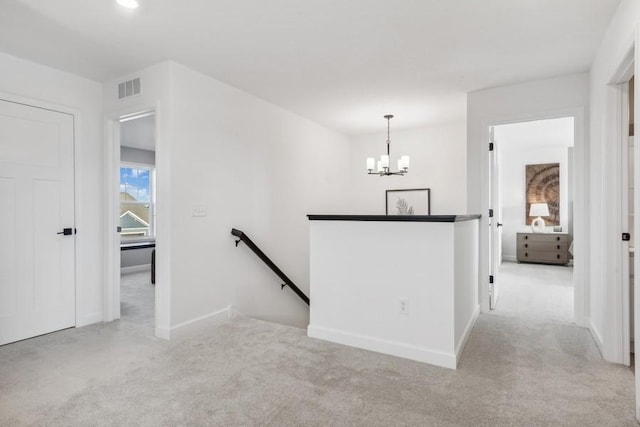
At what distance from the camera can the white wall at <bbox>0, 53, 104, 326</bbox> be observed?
321cm

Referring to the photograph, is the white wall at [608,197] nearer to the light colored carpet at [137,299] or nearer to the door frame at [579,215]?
the door frame at [579,215]

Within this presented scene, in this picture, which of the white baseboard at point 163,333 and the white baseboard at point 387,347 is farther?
the white baseboard at point 163,333

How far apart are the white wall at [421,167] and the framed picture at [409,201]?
0.08 meters

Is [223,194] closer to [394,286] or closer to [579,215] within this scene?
[394,286]

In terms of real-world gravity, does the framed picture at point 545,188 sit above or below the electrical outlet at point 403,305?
above

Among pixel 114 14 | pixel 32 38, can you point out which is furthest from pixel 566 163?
pixel 32 38

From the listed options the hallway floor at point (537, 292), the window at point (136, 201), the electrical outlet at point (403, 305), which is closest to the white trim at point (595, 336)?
the hallway floor at point (537, 292)

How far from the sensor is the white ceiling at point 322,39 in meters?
2.29

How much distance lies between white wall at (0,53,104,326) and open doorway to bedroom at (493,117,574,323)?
550 centimetres

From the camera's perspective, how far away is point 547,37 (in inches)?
106

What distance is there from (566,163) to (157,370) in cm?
811

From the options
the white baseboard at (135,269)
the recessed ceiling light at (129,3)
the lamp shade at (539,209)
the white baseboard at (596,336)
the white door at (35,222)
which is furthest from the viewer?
the lamp shade at (539,209)

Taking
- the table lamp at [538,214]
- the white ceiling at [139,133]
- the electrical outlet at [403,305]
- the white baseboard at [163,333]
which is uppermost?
the white ceiling at [139,133]

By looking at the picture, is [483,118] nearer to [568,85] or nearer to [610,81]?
[568,85]
